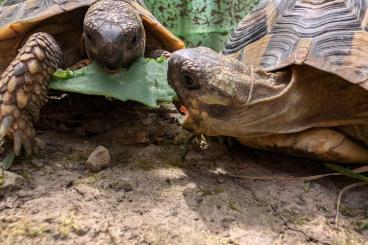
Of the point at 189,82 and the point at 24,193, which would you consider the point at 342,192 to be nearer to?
the point at 189,82

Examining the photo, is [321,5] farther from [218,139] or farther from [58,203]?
[58,203]

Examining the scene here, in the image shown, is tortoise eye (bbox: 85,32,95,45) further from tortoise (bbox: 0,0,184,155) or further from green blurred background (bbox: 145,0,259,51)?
green blurred background (bbox: 145,0,259,51)

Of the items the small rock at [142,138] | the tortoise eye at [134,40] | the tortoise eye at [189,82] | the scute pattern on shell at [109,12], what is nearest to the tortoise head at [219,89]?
the tortoise eye at [189,82]

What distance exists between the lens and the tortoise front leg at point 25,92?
7.54 feet

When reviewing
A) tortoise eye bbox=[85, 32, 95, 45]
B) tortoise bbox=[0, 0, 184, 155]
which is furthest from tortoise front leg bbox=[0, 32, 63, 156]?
tortoise eye bbox=[85, 32, 95, 45]

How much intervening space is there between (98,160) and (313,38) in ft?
4.07

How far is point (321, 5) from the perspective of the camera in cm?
241

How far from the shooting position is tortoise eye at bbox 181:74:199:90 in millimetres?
2082

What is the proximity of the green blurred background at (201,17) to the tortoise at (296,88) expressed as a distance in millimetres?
2513

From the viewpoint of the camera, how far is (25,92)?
2.39 metres

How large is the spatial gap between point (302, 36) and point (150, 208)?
1.17 m

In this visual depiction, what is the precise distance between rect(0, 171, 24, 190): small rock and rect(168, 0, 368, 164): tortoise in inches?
33.5

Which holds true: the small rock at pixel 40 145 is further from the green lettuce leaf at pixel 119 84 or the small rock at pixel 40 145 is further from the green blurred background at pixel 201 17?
the green blurred background at pixel 201 17

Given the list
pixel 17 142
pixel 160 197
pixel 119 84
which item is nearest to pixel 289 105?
pixel 160 197
